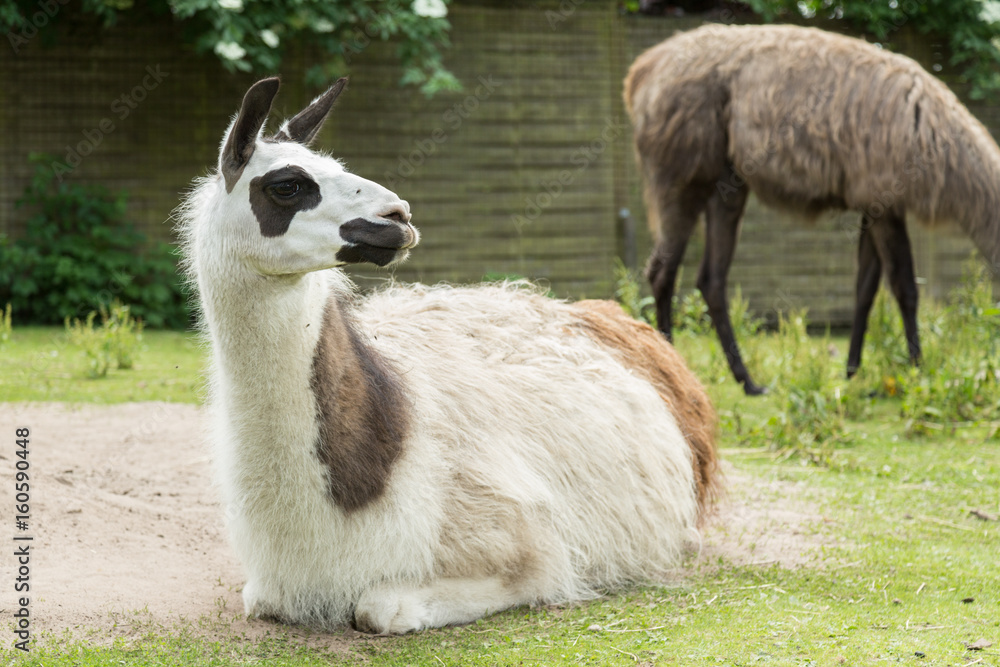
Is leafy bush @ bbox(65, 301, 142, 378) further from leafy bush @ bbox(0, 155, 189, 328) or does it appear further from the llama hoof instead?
the llama hoof

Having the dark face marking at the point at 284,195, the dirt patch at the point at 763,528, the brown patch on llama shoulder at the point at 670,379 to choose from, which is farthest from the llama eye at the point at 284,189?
the dirt patch at the point at 763,528

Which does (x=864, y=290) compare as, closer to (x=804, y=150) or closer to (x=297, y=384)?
(x=804, y=150)

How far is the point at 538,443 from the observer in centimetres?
327

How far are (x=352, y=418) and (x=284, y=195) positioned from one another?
2.01 ft

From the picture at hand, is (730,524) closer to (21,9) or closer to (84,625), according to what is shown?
(84,625)

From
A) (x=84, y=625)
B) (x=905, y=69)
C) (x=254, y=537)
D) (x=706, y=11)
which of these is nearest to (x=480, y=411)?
(x=254, y=537)

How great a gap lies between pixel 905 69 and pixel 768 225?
339cm

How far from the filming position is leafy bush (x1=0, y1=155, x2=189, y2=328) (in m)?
8.02

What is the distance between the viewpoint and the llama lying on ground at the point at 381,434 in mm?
2623

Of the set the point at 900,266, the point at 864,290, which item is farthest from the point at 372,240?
the point at 864,290

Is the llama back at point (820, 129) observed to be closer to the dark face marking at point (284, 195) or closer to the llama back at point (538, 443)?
the llama back at point (538, 443)

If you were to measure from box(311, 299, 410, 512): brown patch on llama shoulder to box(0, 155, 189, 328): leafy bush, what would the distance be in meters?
5.55

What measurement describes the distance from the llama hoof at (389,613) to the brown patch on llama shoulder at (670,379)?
1335 millimetres

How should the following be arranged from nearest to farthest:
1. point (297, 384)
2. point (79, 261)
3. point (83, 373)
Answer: point (297, 384)
point (83, 373)
point (79, 261)
